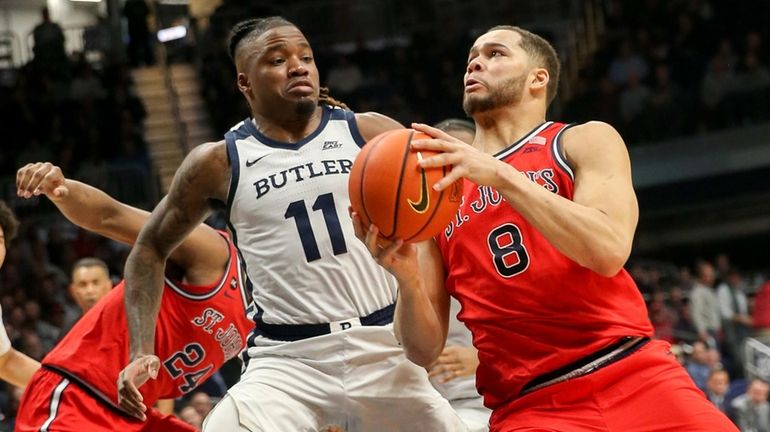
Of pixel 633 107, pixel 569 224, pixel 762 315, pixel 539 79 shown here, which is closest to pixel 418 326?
pixel 569 224

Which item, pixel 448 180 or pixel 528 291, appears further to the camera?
pixel 528 291

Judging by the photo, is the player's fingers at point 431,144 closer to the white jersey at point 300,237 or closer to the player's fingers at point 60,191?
the white jersey at point 300,237

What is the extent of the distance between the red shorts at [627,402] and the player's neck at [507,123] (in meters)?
0.81

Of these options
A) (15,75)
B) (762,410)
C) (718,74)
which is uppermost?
(15,75)

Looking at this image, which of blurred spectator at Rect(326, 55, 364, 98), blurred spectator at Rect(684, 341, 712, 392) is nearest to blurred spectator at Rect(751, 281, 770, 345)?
blurred spectator at Rect(684, 341, 712, 392)

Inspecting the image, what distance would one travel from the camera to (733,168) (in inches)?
607

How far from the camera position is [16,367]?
5.62 m

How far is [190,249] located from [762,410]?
6.96m

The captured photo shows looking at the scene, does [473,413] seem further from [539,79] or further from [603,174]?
[603,174]

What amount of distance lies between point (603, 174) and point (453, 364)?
1.18 metres

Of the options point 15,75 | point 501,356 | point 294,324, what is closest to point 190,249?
point 294,324

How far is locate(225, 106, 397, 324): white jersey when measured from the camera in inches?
163

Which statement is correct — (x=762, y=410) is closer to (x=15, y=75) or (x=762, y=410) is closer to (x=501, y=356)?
(x=501, y=356)

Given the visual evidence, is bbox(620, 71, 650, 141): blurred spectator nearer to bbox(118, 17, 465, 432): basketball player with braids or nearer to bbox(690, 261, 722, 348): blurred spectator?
bbox(690, 261, 722, 348): blurred spectator
